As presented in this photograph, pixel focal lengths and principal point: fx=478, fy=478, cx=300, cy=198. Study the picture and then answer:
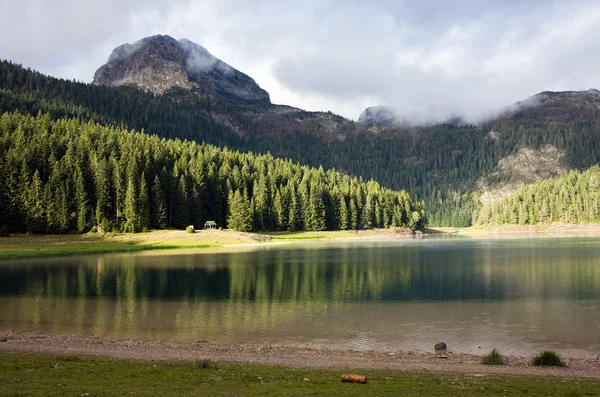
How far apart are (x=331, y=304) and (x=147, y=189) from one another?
9640cm

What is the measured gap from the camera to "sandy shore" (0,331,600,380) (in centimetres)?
1931

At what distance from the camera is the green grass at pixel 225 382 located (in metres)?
14.3

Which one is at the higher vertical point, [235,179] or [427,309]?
[235,179]

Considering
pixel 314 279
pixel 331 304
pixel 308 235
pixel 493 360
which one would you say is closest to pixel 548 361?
pixel 493 360

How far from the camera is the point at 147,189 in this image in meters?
123

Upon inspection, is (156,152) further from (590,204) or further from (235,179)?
(590,204)

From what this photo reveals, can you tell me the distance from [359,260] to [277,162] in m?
121

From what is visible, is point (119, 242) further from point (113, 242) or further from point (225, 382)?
point (225, 382)

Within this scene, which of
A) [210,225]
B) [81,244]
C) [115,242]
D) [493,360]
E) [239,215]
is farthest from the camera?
[239,215]

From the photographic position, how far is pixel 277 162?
18775 centimetres

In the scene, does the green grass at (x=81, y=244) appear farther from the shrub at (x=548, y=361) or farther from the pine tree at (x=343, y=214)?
the shrub at (x=548, y=361)

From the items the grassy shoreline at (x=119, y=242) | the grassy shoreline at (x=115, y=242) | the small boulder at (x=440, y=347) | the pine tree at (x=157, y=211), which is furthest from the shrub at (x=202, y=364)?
the pine tree at (x=157, y=211)

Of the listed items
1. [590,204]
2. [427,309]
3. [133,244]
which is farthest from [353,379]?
[590,204]

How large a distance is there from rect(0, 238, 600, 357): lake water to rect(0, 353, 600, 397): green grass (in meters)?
7.78
